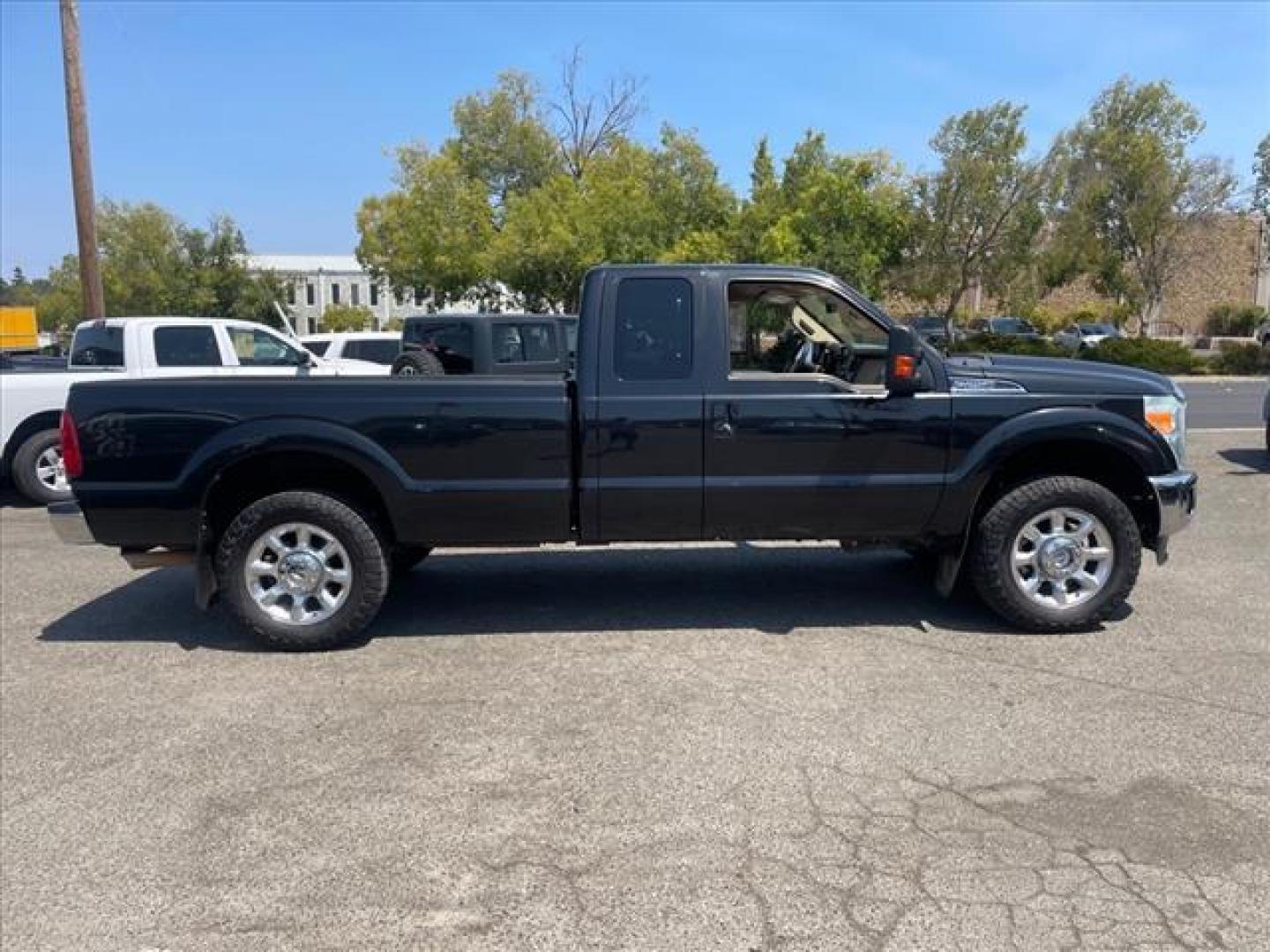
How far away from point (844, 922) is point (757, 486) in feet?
9.11

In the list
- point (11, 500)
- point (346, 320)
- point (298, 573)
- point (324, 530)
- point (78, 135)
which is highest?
point (78, 135)

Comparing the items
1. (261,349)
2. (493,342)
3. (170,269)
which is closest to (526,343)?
(493,342)

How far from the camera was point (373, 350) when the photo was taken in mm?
16156

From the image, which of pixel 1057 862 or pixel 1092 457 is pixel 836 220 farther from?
pixel 1057 862

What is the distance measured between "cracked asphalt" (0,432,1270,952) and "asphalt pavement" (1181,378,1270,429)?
11.4 metres

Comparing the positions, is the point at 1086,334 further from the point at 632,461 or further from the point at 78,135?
the point at 632,461

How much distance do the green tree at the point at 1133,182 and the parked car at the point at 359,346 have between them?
2779 centimetres

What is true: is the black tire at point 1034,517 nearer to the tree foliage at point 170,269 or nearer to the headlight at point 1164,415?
the headlight at point 1164,415

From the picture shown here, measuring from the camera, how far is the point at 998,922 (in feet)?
9.48

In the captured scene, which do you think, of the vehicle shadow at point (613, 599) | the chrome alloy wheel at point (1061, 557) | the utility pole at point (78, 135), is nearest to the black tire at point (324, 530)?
the vehicle shadow at point (613, 599)

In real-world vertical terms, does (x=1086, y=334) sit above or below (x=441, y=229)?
below

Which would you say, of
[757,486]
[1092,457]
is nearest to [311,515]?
[757,486]

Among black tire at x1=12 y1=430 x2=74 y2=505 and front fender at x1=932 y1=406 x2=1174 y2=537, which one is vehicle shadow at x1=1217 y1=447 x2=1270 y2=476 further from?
black tire at x1=12 y1=430 x2=74 y2=505

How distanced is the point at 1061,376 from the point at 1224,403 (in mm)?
19337
